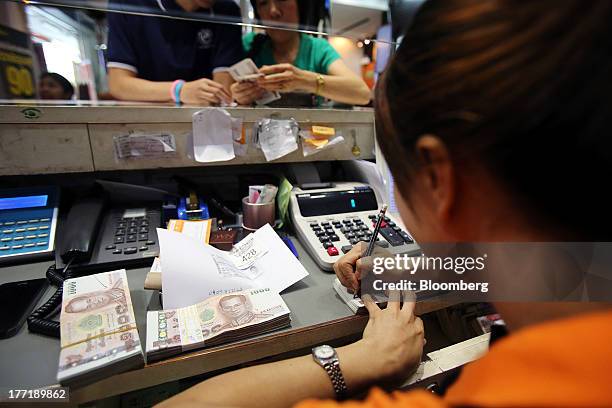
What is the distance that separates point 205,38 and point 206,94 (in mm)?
393

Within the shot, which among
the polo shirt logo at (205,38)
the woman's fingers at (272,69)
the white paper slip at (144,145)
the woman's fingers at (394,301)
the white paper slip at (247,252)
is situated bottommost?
the woman's fingers at (394,301)

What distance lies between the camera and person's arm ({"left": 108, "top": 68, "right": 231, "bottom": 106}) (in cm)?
105

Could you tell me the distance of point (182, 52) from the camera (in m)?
1.28

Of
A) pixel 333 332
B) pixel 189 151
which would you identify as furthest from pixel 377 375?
pixel 189 151

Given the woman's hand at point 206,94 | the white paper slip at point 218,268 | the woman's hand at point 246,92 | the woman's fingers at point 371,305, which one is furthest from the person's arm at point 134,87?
the woman's fingers at point 371,305

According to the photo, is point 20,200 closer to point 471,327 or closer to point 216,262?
Answer: point 216,262

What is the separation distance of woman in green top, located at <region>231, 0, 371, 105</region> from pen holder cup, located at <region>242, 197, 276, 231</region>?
493 mm

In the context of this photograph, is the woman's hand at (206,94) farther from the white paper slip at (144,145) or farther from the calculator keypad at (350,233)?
the calculator keypad at (350,233)

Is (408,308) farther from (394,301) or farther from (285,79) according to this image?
(285,79)

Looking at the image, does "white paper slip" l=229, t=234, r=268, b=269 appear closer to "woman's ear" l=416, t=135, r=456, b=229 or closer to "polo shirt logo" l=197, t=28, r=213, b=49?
"woman's ear" l=416, t=135, r=456, b=229

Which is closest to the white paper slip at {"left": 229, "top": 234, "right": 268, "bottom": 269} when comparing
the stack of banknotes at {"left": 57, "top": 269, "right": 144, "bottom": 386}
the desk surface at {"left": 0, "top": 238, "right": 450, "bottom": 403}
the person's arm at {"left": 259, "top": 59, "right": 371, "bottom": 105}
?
the desk surface at {"left": 0, "top": 238, "right": 450, "bottom": 403}

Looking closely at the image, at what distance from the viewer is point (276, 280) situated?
2.19 ft

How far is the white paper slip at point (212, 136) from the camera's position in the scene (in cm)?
89

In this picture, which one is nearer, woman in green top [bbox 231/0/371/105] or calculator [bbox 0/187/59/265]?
calculator [bbox 0/187/59/265]
